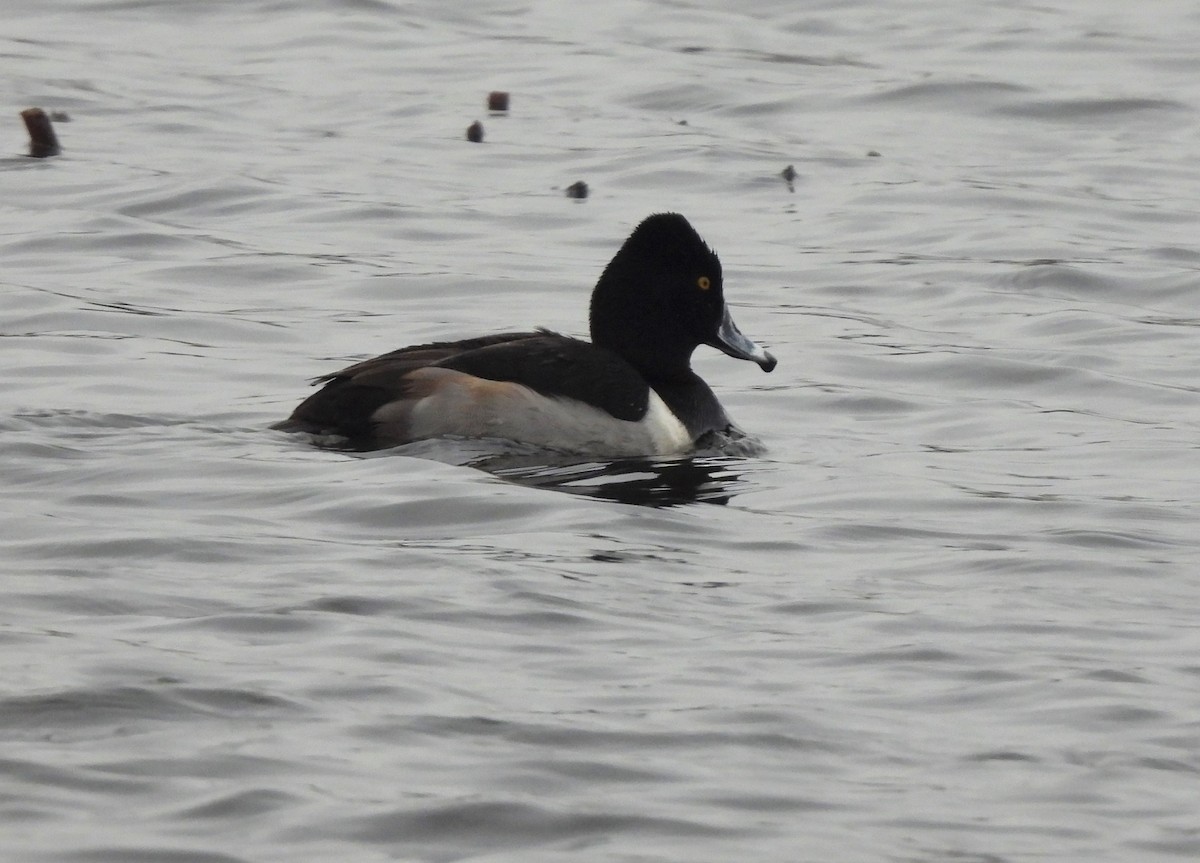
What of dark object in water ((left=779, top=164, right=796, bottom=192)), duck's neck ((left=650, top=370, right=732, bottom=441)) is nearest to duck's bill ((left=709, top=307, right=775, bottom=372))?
duck's neck ((left=650, top=370, right=732, bottom=441))

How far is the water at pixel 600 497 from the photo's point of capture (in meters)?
5.41

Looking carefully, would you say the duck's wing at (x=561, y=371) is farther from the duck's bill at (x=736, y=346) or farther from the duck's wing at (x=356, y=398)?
the duck's bill at (x=736, y=346)

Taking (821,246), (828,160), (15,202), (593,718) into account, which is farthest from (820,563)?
(828,160)

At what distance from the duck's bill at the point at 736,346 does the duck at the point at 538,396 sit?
369 millimetres

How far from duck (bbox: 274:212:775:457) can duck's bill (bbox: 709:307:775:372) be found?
0.37 meters

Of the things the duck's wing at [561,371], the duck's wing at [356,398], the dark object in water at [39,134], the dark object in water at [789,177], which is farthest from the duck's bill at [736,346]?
the dark object in water at [39,134]

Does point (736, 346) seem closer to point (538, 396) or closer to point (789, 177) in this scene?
point (538, 396)

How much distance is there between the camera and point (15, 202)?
14.8 m

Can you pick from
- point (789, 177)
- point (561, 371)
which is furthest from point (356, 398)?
point (789, 177)

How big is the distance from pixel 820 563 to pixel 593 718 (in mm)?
2056

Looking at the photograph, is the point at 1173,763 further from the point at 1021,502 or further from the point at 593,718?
the point at 1021,502

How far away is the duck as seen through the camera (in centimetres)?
911

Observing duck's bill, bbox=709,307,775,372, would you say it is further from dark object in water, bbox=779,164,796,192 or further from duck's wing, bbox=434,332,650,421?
dark object in water, bbox=779,164,796,192

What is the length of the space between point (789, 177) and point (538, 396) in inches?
294
